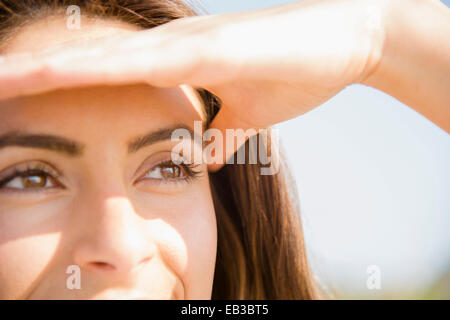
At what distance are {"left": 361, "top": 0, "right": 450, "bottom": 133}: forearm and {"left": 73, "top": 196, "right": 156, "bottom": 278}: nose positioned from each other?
43.6 inches

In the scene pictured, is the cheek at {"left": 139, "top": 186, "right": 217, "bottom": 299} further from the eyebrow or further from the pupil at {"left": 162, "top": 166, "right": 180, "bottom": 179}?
the eyebrow

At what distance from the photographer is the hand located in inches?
49.9

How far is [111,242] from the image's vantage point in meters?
1.48

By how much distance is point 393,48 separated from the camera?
5.68 ft

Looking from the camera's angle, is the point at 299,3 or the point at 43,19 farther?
the point at 43,19

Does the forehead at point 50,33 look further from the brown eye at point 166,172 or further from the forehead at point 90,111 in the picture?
the brown eye at point 166,172

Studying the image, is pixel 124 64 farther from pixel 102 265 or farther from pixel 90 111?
pixel 102 265

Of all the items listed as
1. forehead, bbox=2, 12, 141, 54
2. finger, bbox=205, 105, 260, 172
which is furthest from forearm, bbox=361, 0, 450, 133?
forehead, bbox=2, 12, 141, 54

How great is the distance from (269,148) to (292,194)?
0.33 metres

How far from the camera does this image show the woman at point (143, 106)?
4.51ft

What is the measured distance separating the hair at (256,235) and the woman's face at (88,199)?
28.0 inches

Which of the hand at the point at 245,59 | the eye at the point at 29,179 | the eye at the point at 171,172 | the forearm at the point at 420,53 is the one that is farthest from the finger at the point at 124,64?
the forearm at the point at 420,53
